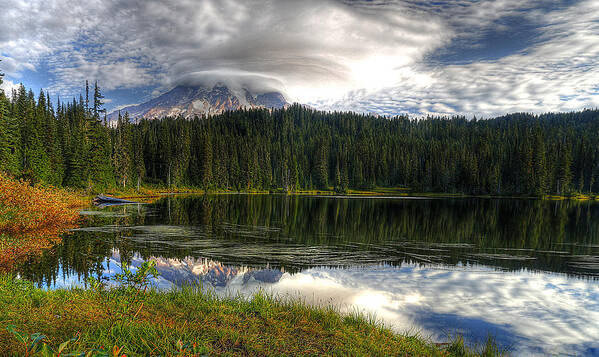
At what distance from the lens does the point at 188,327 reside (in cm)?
687

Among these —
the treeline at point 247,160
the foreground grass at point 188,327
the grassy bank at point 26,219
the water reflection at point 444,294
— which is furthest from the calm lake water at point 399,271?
the treeline at point 247,160

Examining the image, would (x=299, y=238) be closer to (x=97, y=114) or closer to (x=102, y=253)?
(x=102, y=253)

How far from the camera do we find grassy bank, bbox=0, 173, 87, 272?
18281 millimetres

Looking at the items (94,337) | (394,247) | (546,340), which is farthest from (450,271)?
(94,337)

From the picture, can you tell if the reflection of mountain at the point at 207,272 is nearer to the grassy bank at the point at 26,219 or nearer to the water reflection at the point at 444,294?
the water reflection at the point at 444,294

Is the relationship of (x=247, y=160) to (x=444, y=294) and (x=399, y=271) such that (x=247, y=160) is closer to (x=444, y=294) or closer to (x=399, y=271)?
(x=399, y=271)

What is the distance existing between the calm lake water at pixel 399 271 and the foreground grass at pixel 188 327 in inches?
101

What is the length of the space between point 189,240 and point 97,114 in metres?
69.0

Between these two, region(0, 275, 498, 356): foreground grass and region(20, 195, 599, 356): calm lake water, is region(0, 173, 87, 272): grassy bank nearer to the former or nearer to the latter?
region(20, 195, 599, 356): calm lake water

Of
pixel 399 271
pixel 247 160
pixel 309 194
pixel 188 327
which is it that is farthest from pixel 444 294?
pixel 247 160

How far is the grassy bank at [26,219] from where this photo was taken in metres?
18.3

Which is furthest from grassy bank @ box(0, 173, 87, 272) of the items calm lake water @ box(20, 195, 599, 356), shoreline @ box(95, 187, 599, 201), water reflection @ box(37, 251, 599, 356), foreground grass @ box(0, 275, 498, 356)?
shoreline @ box(95, 187, 599, 201)

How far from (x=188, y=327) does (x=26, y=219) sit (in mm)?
23880

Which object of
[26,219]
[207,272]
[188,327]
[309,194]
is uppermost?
[188,327]
